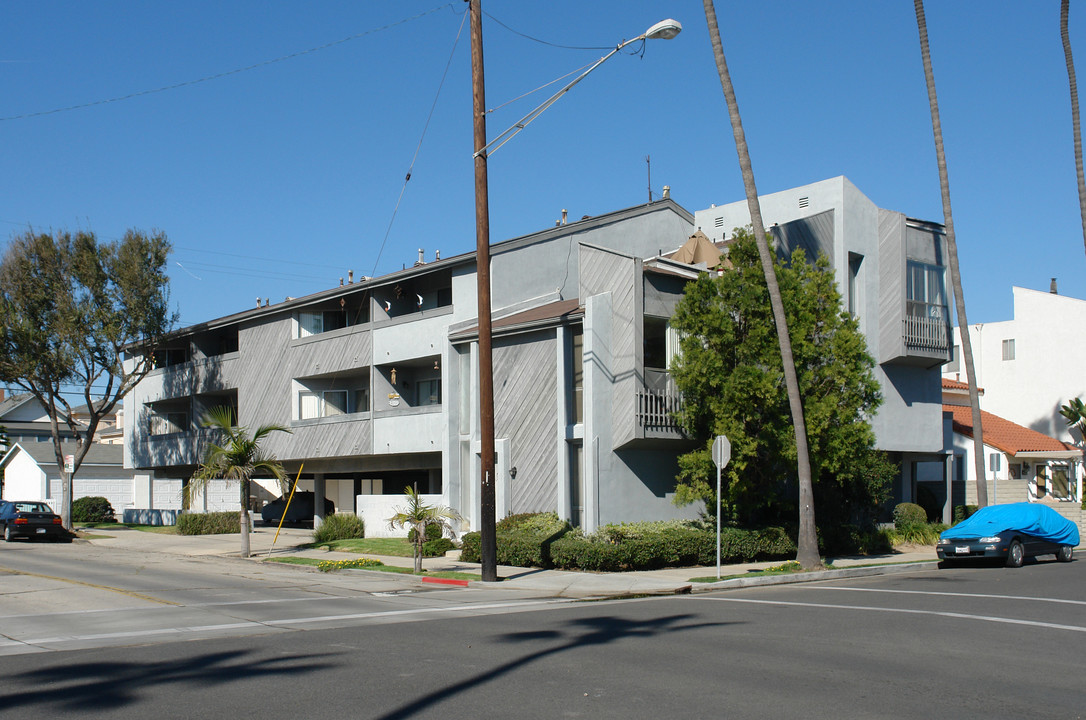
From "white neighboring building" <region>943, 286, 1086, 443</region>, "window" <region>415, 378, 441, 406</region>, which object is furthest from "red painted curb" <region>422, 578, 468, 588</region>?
"white neighboring building" <region>943, 286, 1086, 443</region>

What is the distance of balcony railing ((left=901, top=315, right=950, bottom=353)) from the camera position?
29125 millimetres

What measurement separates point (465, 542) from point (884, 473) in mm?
11676

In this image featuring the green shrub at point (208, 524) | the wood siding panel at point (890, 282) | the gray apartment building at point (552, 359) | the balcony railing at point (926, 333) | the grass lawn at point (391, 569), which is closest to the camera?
the grass lawn at point (391, 569)

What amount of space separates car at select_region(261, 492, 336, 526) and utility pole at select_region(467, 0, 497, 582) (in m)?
25.2

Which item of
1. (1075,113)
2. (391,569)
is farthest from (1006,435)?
(391,569)

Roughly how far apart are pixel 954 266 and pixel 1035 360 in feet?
82.8

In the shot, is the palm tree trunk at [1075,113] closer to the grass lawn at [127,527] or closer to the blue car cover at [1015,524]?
the blue car cover at [1015,524]

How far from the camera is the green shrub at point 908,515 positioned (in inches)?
1174

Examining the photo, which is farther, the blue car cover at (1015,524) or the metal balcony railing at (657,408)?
the metal balcony railing at (657,408)

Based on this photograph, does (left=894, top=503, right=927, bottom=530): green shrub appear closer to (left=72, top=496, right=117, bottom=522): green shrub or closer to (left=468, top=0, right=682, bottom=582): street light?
(left=468, top=0, right=682, bottom=582): street light

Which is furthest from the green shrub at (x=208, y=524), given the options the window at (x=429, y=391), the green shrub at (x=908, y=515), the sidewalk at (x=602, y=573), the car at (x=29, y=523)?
the green shrub at (x=908, y=515)

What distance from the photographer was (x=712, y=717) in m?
7.43

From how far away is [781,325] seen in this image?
68.4ft

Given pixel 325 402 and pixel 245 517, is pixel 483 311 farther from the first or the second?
pixel 325 402
